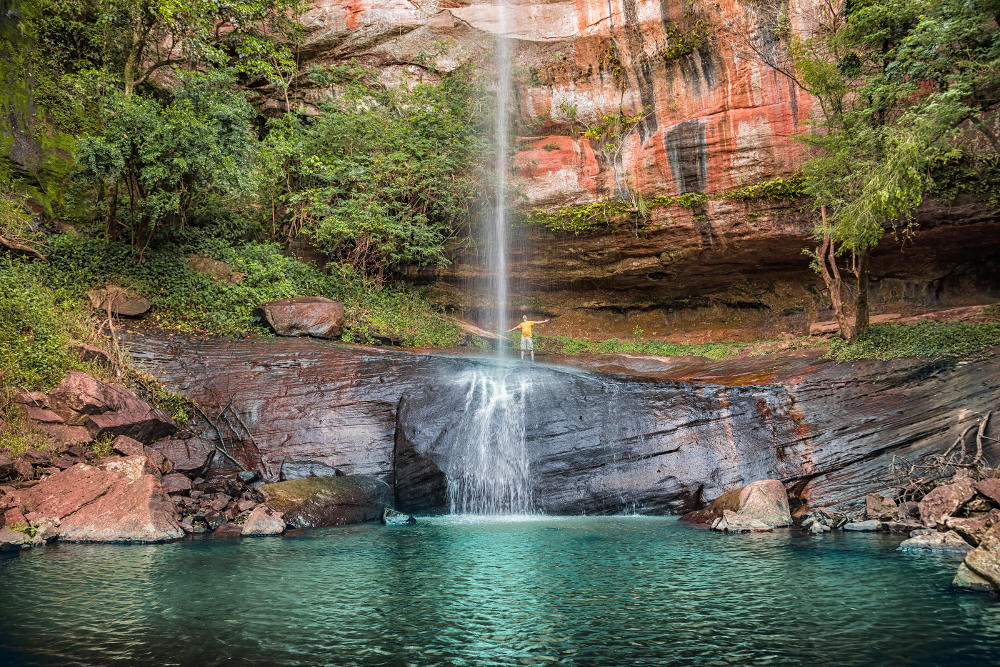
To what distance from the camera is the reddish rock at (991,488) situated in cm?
846

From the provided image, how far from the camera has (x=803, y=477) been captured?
11211mm

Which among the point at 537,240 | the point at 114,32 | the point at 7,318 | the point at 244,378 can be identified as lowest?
the point at 244,378

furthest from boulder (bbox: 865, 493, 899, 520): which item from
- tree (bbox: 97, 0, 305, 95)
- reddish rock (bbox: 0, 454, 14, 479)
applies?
tree (bbox: 97, 0, 305, 95)

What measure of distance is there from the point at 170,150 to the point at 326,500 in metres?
9.27

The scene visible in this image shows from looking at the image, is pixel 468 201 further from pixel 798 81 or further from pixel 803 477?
pixel 803 477

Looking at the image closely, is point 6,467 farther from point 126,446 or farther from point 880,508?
point 880,508

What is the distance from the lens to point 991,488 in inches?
337

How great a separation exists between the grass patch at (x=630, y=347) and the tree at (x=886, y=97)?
492 cm

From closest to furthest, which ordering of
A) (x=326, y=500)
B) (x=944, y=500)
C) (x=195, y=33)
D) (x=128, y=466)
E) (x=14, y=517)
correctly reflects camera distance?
1. (x=14, y=517)
2. (x=944, y=500)
3. (x=128, y=466)
4. (x=326, y=500)
5. (x=195, y=33)

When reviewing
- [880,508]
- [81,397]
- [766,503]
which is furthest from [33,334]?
[880,508]

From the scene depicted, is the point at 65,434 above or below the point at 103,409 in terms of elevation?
below

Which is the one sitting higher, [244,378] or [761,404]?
[244,378]

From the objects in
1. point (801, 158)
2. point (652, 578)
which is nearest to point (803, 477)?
point (652, 578)

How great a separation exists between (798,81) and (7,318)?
20040 mm
